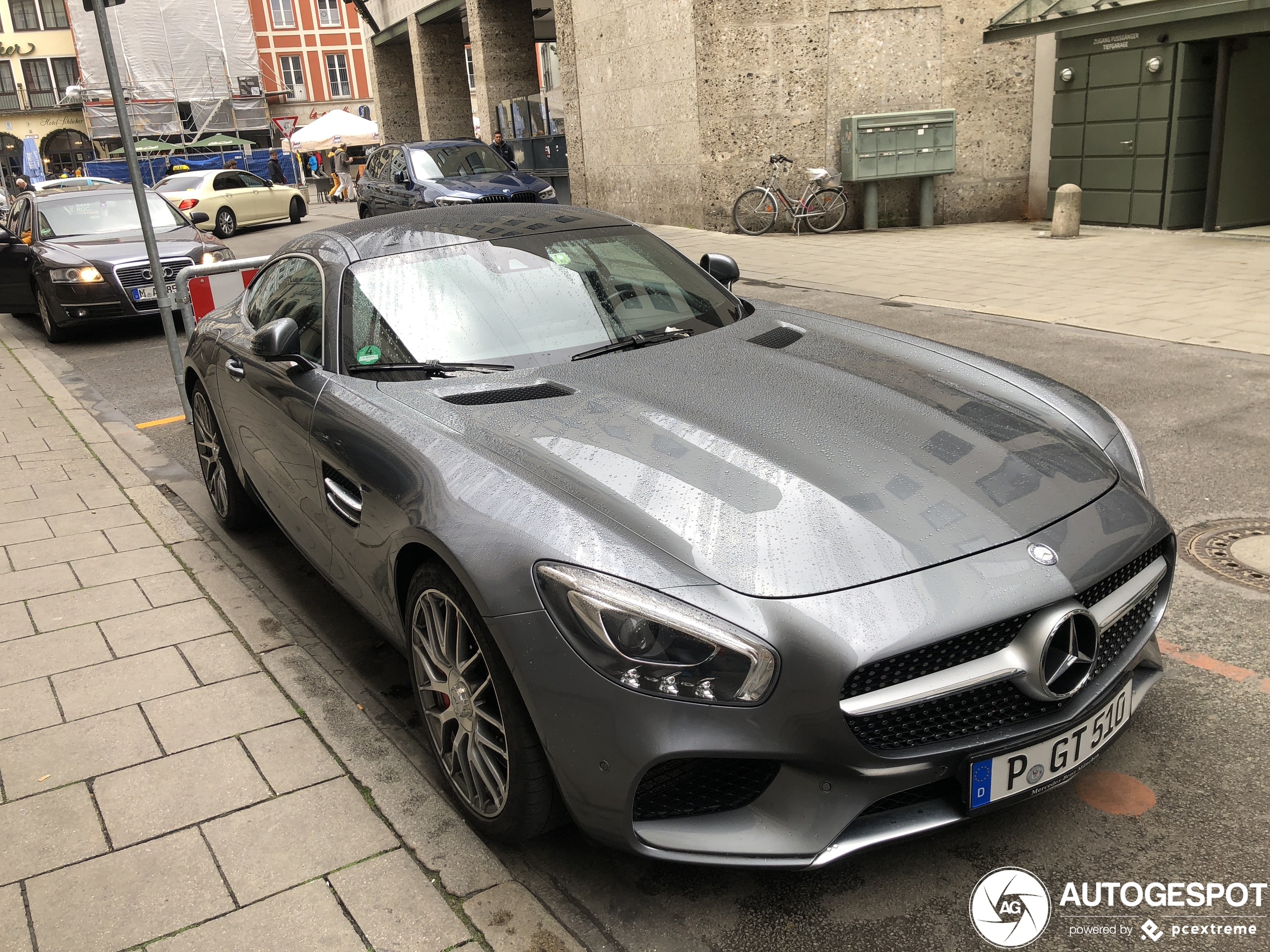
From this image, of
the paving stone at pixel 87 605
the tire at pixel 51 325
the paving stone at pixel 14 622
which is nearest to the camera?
the paving stone at pixel 14 622

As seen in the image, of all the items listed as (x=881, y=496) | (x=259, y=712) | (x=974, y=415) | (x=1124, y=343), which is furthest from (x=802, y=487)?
(x=1124, y=343)

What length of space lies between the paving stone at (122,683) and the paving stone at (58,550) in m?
1.32

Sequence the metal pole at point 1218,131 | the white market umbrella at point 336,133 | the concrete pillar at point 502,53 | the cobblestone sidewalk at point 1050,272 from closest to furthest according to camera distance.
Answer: the cobblestone sidewalk at point 1050,272 → the metal pole at point 1218,131 → the concrete pillar at point 502,53 → the white market umbrella at point 336,133

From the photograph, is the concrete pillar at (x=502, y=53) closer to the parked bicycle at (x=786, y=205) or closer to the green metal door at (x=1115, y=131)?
the parked bicycle at (x=786, y=205)

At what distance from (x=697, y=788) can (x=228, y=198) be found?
24.1 metres

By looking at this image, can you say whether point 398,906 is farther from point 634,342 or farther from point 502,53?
point 502,53

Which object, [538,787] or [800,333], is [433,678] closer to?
[538,787]

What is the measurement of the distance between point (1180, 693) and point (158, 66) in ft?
192

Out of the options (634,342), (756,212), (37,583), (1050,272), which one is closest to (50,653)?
(37,583)

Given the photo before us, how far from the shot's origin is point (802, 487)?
2578mm

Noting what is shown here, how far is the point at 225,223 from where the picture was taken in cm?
2359

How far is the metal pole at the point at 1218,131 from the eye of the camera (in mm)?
13523

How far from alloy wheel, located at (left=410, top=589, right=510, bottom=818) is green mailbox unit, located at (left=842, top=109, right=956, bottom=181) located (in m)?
14.6

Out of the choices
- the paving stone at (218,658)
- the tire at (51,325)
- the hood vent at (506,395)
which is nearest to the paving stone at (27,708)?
the paving stone at (218,658)
